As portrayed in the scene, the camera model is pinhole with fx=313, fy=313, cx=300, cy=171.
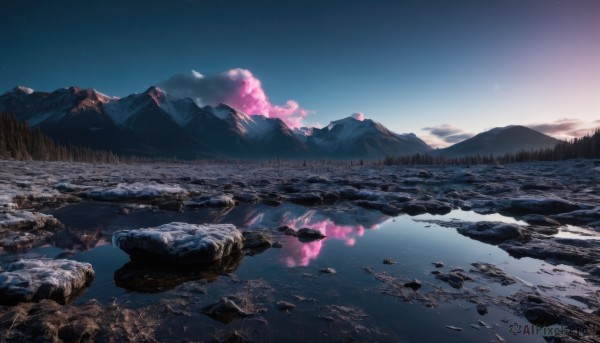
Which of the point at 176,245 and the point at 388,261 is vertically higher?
the point at 176,245

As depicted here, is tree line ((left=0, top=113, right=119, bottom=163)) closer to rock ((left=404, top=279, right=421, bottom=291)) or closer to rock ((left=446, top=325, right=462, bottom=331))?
rock ((left=404, top=279, right=421, bottom=291))

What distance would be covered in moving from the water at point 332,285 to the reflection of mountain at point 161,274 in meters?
0.03

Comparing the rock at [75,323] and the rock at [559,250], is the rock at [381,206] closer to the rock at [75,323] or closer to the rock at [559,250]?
the rock at [559,250]

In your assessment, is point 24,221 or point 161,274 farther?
point 24,221

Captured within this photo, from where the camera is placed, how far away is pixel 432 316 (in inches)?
283

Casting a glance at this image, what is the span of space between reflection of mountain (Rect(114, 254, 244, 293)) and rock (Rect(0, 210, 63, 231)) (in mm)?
7914

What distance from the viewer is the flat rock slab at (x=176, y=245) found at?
1020cm

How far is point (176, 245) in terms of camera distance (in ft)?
33.9

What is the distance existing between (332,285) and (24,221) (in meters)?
14.8

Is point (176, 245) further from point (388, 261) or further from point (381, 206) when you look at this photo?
point (381, 206)

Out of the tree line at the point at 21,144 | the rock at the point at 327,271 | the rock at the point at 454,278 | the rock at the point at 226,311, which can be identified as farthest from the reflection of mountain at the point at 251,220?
the tree line at the point at 21,144

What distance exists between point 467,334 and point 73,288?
368 inches

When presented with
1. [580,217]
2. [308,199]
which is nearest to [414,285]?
[580,217]

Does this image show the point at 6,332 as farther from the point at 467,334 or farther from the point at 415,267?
the point at 415,267
